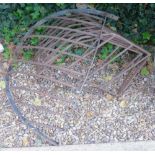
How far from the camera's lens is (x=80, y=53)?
4.05m

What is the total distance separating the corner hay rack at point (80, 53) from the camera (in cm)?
353

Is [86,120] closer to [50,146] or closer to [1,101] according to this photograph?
[50,146]

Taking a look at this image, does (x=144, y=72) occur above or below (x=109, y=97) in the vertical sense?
above

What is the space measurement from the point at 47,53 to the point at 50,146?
872 mm

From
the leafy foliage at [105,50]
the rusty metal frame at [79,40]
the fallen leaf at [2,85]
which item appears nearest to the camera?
the rusty metal frame at [79,40]

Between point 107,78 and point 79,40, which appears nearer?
point 79,40

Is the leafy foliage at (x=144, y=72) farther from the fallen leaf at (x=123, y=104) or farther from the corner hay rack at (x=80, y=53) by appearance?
the fallen leaf at (x=123, y=104)

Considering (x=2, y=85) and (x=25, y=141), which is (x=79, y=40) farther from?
(x=25, y=141)

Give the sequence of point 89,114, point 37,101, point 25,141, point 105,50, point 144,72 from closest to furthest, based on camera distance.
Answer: point 25,141 < point 89,114 < point 37,101 < point 144,72 < point 105,50

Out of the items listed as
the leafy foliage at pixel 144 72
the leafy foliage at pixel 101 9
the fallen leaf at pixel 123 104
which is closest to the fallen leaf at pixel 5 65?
the leafy foliage at pixel 101 9

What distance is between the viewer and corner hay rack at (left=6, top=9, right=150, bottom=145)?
139 inches

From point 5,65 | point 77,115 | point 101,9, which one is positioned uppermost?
point 101,9

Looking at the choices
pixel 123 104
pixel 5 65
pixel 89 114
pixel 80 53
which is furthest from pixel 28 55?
pixel 123 104

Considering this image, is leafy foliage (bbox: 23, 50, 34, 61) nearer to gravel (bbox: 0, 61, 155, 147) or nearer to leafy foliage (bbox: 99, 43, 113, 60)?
gravel (bbox: 0, 61, 155, 147)
